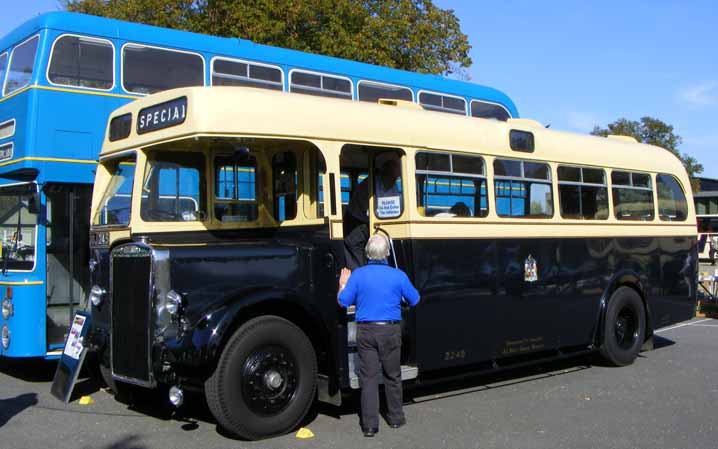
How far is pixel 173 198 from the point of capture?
7.42 m

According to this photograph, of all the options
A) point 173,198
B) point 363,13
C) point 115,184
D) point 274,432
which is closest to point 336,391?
point 274,432

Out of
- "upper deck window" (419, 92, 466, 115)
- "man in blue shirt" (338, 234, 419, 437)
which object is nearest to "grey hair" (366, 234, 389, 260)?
"man in blue shirt" (338, 234, 419, 437)

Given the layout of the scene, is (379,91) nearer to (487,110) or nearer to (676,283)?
(487,110)

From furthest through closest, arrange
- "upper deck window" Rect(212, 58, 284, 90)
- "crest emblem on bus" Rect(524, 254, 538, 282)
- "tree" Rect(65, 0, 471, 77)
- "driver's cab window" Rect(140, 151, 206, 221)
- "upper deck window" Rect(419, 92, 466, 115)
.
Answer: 1. "tree" Rect(65, 0, 471, 77)
2. "upper deck window" Rect(419, 92, 466, 115)
3. "upper deck window" Rect(212, 58, 284, 90)
4. "crest emblem on bus" Rect(524, 254, 538, 282)
5. "driver's cab window" Rect(140, 151, 206, 221)

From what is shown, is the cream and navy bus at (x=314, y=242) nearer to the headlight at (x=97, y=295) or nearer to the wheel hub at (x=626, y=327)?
the headlight at (x=97, y=295)

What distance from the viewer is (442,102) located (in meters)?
13.4

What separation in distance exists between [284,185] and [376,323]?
1848 millimetres

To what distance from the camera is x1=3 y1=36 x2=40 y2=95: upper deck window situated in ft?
30.5

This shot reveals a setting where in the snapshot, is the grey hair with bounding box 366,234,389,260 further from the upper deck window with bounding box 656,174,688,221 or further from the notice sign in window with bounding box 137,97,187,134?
the upper deck window with bounding box 656,174,688,221

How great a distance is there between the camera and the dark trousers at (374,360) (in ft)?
22.1

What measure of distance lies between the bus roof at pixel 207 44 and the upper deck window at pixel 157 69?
0.12 metres

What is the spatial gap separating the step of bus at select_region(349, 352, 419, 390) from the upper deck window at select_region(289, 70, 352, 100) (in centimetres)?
513

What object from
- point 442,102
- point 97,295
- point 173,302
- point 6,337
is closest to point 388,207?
point 173,302

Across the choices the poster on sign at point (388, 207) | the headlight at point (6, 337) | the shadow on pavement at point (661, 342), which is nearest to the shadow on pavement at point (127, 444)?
the headlight at point (6, 337)
